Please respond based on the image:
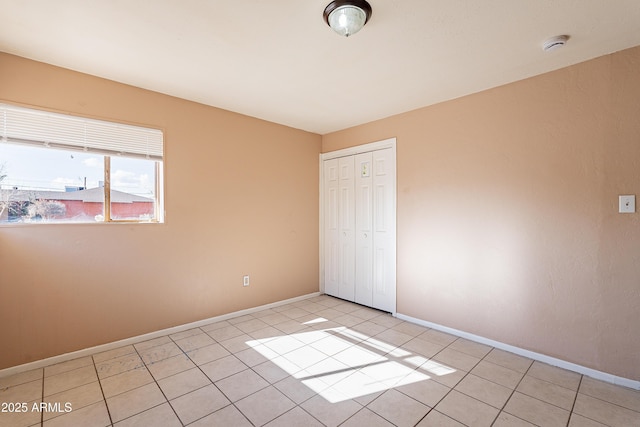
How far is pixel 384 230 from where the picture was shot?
12.3 feet

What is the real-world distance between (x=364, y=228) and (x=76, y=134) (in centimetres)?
332

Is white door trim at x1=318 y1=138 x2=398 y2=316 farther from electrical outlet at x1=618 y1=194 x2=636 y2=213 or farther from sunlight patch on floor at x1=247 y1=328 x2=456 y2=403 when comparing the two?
electrical outlet at x1=618 y1=194 x2=636 y2=213

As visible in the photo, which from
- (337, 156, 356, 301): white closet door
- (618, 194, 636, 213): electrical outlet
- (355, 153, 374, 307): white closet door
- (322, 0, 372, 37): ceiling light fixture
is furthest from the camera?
(337, 156, 356, 301): white closet door

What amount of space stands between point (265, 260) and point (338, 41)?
9.11ft

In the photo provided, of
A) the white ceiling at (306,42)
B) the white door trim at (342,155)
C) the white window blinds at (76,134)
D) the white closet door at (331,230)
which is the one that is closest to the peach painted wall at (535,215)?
the white door trim at (342,155)

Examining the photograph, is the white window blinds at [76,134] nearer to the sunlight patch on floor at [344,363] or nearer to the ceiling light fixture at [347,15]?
the ceiling light fixture at [347,15]

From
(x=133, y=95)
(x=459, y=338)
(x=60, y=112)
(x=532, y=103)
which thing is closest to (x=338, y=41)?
(x=532, y=103)

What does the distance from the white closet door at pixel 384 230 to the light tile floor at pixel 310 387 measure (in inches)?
30.9

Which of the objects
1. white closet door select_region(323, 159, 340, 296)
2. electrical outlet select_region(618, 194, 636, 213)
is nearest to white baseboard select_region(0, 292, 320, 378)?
white closet door select_region(323, 159, 340, 296)

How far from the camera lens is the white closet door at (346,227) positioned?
4.13m

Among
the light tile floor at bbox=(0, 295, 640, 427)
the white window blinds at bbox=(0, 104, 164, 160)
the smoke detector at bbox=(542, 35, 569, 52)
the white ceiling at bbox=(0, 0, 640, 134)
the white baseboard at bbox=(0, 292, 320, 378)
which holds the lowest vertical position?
the light tile floor at bbox=(0, 295, 640, 427)

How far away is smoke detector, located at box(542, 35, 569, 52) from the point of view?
2027 mm

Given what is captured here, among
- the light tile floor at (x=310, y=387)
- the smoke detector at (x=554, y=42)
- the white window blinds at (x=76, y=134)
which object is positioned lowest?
the light tile floor at (x=310, y=387)

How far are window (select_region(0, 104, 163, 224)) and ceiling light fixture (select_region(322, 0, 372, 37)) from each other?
7.23 feet
